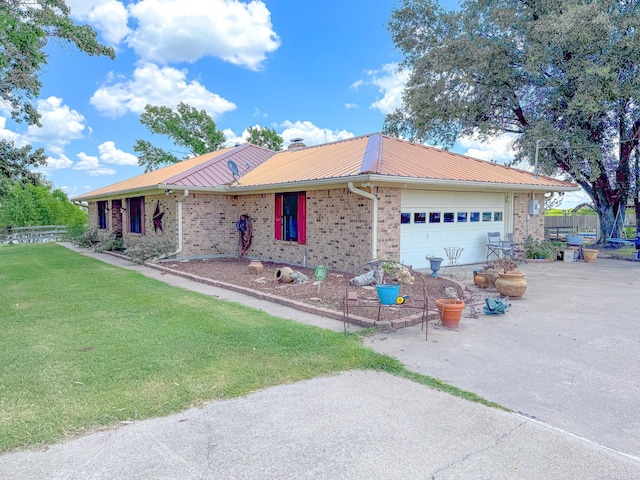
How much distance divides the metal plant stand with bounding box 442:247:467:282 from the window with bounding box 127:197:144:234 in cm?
1130

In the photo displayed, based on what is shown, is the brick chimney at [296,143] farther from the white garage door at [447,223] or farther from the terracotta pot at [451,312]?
the terracotta pot at [451,312]

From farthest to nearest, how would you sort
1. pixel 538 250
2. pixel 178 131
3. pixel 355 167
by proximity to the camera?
pixel 178 131
pixel 538 250
pixel 355 167

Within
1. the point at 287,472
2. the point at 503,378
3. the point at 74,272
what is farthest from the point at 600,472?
the point at 74,272

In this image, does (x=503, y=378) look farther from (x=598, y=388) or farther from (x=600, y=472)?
(x=600, y=472)

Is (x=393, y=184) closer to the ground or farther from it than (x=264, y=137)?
closer to the ground

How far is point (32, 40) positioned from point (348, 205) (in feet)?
24.9

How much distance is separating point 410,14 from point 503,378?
2023cm

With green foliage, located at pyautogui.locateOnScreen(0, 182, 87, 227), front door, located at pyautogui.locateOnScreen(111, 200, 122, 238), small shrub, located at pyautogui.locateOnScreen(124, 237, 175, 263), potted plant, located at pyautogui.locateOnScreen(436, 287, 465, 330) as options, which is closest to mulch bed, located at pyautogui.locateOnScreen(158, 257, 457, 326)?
potted plant, located at pyautogui.locateOnScreen(436, 287, 465, 330)

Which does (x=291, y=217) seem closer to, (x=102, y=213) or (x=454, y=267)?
(x=454, y=267)

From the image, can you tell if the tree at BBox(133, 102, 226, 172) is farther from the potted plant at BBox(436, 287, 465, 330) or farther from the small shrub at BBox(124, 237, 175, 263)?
the potted plant at BBox(436, 287, 465, 330)

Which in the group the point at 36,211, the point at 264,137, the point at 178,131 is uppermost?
the point at 178,131

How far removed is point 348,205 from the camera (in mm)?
10648

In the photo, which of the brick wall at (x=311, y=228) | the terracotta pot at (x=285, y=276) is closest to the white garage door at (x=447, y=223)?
the brick wall at (x=311, y=228)

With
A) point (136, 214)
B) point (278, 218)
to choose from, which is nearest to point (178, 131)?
point (136, 214)
